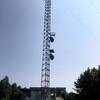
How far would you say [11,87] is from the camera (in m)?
127

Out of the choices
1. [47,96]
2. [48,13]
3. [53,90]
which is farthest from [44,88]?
[53,90]

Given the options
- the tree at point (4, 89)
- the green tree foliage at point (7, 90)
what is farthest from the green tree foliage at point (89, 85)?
the tree at point (4, 89)

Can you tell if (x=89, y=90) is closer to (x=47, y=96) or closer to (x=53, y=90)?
(x=47, y=96)

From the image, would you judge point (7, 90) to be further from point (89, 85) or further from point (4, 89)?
point (89, 85)

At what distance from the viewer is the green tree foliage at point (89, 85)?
56053mm

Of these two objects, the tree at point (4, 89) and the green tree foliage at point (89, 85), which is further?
the tree at point (4, 89)

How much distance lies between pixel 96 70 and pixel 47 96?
10217 mm

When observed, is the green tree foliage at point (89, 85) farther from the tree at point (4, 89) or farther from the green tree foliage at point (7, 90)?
the tree at point (4, 89)

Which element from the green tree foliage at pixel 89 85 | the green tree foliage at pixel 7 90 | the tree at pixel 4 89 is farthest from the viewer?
the tree at pixel 4 89

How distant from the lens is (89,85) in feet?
190

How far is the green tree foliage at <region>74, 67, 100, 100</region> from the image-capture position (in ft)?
184

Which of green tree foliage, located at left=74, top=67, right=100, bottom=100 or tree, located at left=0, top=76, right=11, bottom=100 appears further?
tree, located at left=0, top=76, right=11, bottom=100

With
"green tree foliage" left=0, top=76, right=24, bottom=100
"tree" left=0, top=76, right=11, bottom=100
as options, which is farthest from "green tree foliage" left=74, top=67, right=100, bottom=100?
"tree" left=0, top=76, right=11, bottom=100

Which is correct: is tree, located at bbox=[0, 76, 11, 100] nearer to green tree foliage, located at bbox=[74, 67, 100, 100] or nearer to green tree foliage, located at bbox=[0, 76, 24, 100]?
green tree foliage, located at bbox=[0, 76, 24, 100]
